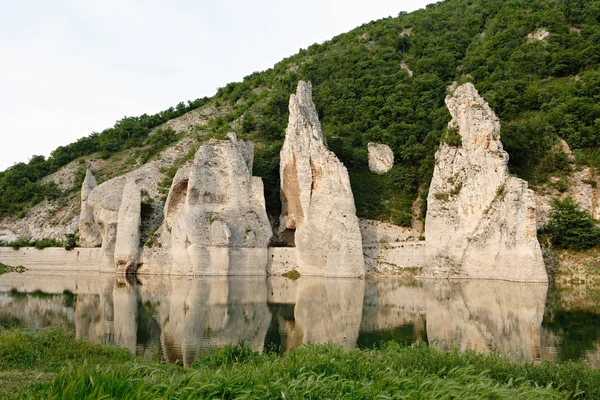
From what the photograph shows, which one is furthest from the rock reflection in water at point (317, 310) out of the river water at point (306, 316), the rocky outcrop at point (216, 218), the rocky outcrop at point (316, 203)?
the rocky outcrop at point (216, 218)

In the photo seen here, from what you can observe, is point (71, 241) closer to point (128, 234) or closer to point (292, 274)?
point (128, 234)

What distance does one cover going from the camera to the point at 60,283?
33.5m

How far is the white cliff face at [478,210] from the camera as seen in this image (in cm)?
3141

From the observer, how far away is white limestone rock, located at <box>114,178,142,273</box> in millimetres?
38781

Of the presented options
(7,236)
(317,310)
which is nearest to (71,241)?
(7,236)

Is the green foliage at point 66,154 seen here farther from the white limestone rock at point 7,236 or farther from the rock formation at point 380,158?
the rock formation at point 380,158

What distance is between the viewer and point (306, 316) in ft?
64.6

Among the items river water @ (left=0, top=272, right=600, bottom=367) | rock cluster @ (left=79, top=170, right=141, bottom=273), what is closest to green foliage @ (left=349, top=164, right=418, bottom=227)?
river water @ (left=0, top=272, right=600, bottom=367)

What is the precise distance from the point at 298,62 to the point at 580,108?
41240 millimetres

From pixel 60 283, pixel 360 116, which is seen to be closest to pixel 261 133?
pixel 360 116

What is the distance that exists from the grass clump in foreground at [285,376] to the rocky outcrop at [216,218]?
23877 millimetres

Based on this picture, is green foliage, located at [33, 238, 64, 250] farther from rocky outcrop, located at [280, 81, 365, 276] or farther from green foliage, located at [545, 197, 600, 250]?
green foliage, located at [545, 197, 600, 250]

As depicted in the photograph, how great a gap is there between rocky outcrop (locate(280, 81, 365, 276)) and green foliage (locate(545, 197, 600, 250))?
1266 centimetres

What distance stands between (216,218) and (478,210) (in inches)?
707
